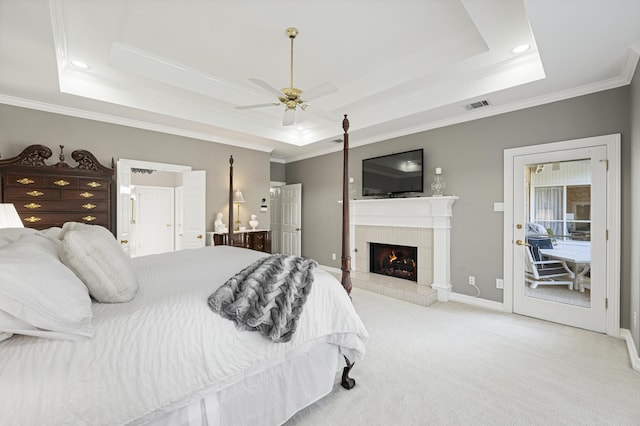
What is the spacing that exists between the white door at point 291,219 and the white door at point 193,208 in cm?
231

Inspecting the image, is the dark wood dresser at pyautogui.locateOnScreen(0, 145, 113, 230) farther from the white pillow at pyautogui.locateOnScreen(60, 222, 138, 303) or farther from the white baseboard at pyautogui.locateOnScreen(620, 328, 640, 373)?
the white baseboard at pyautogui.locateOnScreen(620, 328, 640, 373)

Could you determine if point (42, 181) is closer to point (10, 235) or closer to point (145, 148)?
point (145, 148)

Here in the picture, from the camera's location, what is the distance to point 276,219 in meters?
7.29

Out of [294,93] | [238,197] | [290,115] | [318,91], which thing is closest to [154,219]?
[238,197]

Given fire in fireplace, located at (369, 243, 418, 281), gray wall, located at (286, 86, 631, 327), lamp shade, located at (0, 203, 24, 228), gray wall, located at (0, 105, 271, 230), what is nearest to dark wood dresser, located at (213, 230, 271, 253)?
gray wall, located at (0, 105, 271, 230)

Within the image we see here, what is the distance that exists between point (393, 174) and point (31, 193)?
15.9ft

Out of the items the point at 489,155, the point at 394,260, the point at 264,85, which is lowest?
the point at 394,260

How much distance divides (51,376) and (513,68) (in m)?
4.24

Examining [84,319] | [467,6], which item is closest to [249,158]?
[467,6]

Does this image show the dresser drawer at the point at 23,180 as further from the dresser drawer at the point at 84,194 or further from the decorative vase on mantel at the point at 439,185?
the decorative vase on mantel at the point at 439,185

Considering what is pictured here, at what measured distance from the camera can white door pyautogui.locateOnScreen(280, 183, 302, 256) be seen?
21.7ft

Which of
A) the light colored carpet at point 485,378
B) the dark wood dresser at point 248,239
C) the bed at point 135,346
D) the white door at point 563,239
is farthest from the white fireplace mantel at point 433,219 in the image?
the bed at point 135,346

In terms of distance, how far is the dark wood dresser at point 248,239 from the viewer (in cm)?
490

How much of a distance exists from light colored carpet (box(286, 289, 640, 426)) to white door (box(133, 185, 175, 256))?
560 centimetres
